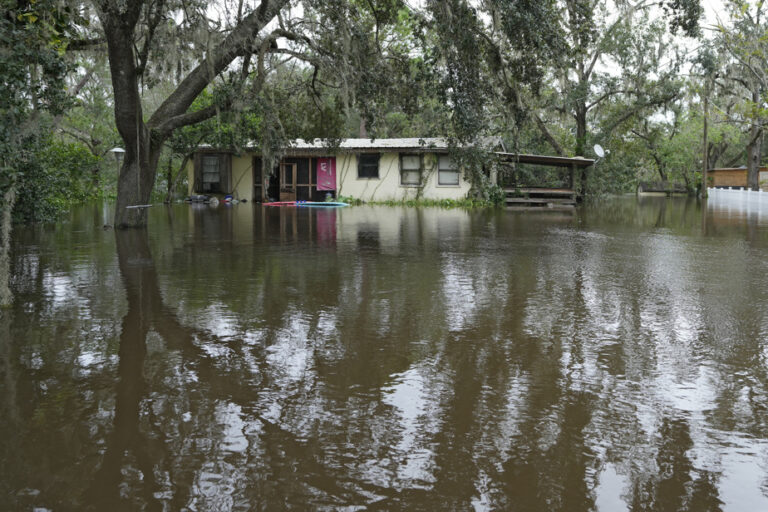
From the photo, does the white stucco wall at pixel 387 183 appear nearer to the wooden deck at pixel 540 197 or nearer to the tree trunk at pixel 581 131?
the wooden deck at pixel 540 197

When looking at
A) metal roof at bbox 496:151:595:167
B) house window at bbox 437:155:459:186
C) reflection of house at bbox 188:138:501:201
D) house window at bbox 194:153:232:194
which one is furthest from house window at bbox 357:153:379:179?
house window at bbox 194:153:232:194

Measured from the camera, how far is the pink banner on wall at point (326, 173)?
1427 inches

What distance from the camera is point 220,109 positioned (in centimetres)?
1731

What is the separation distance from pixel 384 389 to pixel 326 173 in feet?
106

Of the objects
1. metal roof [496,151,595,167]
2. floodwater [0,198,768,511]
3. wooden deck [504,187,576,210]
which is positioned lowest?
floodwater [0,198,768,511]

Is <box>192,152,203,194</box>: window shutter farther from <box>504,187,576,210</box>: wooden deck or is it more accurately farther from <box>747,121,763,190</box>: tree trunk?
<box>747,121,763,190</box>: tree trunk

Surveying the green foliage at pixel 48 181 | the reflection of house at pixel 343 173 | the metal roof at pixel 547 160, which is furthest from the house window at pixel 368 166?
the green foliage at pixel 48 181

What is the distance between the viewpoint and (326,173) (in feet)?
119

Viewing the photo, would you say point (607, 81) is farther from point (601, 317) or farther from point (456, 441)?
point (456, 441)

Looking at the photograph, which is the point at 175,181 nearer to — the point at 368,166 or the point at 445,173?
the point at 368,166

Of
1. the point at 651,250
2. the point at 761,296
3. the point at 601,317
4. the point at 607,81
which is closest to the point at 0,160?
the point at 601,317

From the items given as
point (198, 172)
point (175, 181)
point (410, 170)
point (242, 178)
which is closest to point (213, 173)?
point (198, 172)

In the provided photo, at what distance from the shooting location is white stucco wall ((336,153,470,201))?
34.3m

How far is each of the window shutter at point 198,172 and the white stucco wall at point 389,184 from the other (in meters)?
7.14
